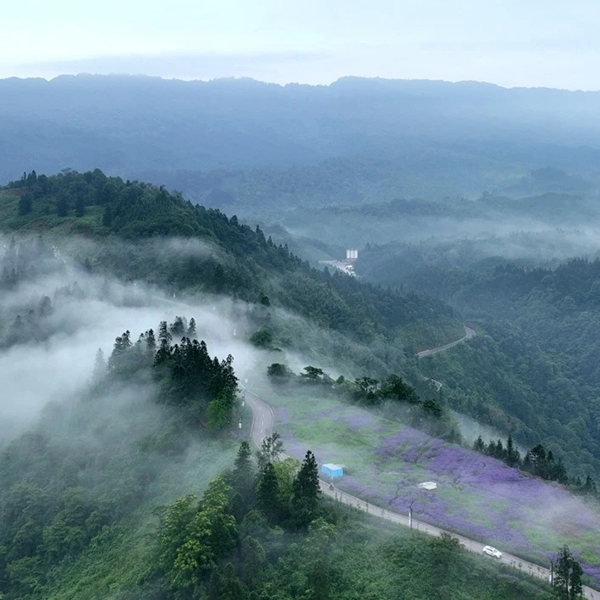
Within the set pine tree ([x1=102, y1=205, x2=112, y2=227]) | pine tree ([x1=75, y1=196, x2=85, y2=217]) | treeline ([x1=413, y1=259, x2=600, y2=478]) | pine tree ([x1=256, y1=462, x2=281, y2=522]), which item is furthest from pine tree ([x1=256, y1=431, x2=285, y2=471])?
pine tree ([x1=75, y1=196, x2=85, y2=217])

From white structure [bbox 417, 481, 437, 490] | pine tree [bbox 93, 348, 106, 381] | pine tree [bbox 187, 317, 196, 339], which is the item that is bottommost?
pine tree [bbox 93, 348, 106, 381]

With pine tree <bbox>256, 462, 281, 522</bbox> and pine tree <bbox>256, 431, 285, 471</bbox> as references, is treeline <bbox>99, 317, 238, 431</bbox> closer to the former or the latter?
pine tree <bbox>256, 431, 285, 471</bbox>

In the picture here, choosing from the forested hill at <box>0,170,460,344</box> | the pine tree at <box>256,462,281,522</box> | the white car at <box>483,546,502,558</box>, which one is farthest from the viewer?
the forested hill at <box>0,170,460,344</box>

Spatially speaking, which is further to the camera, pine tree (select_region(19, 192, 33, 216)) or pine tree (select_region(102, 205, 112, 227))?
pine tree (select_region(19, 192, 33, 216))

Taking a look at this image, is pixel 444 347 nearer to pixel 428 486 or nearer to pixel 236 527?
A: pixel 428 486

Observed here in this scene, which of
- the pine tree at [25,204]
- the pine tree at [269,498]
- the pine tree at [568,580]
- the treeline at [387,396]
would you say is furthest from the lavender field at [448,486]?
the pine tree at [25,204]

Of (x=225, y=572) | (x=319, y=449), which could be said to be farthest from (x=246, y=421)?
(x=225, y=572)

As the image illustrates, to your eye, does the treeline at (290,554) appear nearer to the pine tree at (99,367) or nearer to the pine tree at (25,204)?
the pine tree at (99,367)
